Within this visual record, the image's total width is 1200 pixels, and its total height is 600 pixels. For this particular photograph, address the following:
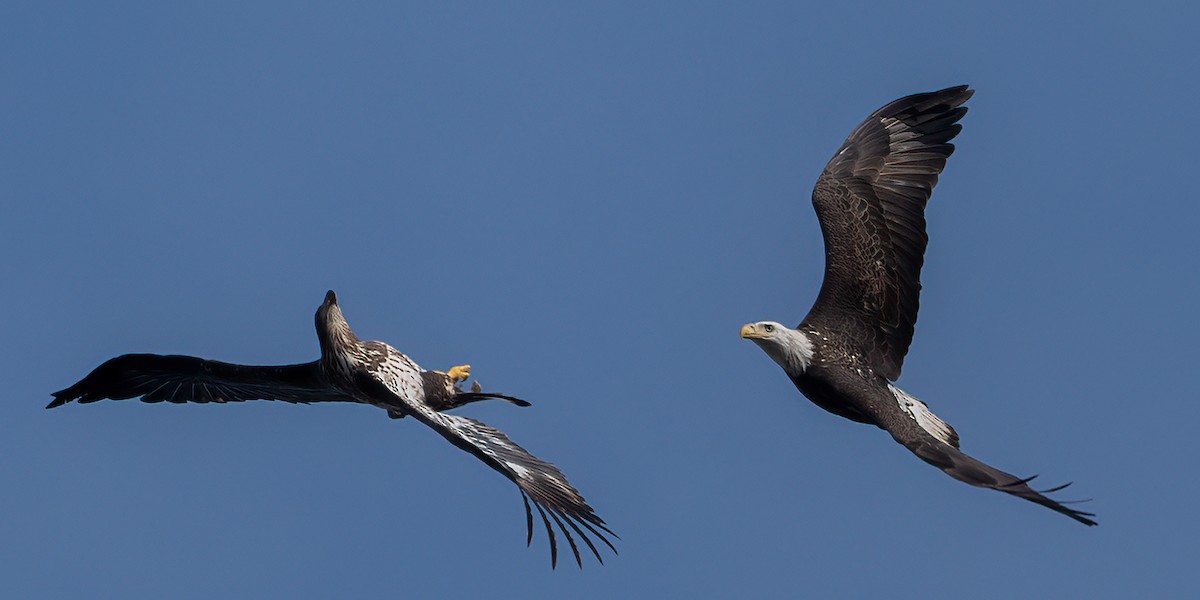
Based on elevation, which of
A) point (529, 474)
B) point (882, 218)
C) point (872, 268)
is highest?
point (882, 218)

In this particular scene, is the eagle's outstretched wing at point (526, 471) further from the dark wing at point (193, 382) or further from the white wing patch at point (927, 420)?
the white wing patch at point (927, 420)

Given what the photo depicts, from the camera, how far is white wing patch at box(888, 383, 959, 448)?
18.1m

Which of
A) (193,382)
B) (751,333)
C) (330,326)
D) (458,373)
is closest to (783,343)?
(751,333)

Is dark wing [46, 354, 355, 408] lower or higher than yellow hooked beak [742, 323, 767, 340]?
lower

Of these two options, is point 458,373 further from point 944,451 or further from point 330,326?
point 944,451

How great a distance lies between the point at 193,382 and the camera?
Result: 1934 centimetres

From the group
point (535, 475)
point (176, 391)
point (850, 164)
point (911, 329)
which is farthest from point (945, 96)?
point (176, 391)

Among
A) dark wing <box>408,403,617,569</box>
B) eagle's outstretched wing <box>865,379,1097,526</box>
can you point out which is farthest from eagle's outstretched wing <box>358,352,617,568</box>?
eagle's outstretched wing <box>865,379,1097,526</box>

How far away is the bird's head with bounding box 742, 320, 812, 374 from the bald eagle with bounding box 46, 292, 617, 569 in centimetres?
287

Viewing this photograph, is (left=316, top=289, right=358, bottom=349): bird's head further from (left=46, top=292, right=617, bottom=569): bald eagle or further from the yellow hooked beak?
the yellow hooked beak

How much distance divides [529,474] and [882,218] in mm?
5547

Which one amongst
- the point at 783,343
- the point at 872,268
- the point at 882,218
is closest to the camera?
the point at 783,343

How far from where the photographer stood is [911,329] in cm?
1933

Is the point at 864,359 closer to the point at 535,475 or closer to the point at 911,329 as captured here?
the point at 911,329
